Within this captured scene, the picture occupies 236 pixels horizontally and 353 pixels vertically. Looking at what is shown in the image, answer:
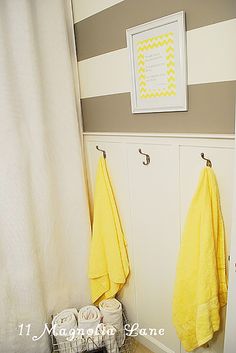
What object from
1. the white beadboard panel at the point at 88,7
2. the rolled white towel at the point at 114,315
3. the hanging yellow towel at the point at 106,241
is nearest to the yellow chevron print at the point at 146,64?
the white beadboard panel at the point at 88,7

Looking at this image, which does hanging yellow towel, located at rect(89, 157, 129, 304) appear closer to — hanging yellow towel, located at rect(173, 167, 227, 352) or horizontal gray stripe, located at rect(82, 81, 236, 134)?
horizontal gray stripe, located at rect(82, 81, 236, 134)

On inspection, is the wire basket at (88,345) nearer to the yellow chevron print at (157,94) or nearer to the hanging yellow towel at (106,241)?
the hanging yellow towel at (106,241)

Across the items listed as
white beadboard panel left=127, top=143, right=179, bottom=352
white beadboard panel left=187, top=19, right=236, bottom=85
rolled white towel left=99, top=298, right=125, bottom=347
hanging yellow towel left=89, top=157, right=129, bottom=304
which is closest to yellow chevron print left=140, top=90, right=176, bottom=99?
white beadboard panel left=187, top=19, right=236, bottom=85

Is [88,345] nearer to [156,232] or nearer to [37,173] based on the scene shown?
[156,232]

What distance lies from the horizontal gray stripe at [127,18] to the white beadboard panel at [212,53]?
32mm

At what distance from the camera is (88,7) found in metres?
1.56

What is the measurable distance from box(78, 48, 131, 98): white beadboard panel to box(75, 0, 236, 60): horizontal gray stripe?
1.5 inches

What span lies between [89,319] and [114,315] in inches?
6.4

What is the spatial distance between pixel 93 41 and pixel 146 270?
4.52 feet

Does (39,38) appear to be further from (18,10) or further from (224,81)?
(224,81)

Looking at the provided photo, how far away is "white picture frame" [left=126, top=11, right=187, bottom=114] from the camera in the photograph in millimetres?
1195

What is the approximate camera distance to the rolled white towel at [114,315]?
171 cm

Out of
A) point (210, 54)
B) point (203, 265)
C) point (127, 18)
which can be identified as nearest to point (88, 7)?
point (127, 18)

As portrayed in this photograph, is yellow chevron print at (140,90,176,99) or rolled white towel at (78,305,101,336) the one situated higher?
yellow chevron print at (140,90,176,99)
